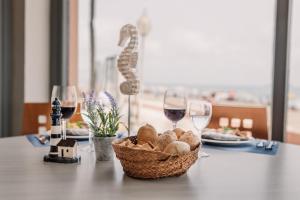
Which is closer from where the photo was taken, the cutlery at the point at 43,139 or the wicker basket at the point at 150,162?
the wicker basket at the point at 150,162

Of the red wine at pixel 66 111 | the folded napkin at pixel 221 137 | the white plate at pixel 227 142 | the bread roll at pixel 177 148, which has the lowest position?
the white plate at pixel 227 142

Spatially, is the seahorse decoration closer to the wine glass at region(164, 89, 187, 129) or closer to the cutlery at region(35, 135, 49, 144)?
the wine glass at region(164, 89, 187, 129)

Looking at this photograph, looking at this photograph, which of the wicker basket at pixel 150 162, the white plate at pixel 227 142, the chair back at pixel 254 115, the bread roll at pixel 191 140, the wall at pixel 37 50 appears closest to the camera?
the wicker basket at pixel 150 162

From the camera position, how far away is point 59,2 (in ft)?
10.5

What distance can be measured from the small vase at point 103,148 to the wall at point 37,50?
2156 millimetres

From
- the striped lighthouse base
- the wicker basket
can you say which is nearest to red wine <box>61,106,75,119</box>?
the striped lighthouse base

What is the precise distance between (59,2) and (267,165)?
101 inches

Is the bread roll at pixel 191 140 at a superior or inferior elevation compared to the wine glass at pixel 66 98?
inferior

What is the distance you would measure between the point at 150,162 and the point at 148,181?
53mm

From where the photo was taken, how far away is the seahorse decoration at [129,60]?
55.2 inches

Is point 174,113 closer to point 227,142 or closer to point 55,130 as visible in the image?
point 227,142

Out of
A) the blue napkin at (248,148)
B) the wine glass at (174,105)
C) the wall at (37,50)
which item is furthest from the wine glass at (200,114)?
the wall at (37,50)

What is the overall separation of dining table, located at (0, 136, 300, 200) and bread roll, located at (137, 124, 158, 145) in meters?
0.11

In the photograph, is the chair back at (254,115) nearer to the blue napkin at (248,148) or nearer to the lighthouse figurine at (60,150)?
the blue napkin at (248,148)
